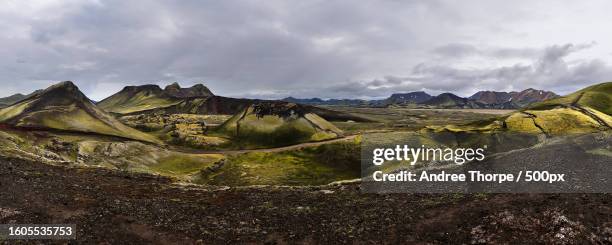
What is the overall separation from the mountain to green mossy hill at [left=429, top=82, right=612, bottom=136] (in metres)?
101

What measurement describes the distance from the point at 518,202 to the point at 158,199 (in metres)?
37.0

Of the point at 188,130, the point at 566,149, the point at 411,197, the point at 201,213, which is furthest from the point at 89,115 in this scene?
the point at 566,149

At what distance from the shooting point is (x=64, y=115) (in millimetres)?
126562

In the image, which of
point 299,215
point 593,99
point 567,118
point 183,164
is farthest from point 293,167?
point 593,99

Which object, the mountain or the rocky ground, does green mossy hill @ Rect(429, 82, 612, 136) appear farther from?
the mountain

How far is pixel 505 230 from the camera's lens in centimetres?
3369

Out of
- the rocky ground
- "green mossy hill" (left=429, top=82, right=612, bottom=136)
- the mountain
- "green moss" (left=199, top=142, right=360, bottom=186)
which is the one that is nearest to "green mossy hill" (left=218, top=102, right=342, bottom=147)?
"green moss" (left=199, top=142, right=360, bottom=186)

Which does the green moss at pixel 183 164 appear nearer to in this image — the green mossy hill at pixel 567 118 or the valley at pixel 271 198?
the valley at pixel 271 198

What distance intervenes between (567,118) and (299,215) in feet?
292

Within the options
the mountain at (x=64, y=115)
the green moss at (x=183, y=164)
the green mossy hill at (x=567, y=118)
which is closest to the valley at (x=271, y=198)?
the green moss at (x=183, y=164)

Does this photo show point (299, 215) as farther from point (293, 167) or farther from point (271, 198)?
point (293, 167)

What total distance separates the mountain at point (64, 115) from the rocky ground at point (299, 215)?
74.9 m

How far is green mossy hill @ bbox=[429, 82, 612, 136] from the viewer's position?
324ft

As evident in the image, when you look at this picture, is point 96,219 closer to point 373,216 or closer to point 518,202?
point 373,216
